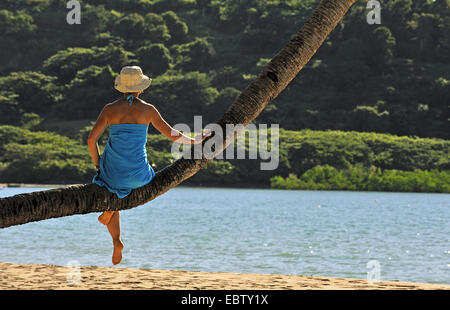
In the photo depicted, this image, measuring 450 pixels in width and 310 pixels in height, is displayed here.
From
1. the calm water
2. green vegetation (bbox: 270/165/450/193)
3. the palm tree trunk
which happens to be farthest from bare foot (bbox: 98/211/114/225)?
green vegetation (bbox: 270/165/450/193)

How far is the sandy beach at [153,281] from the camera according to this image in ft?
36.5

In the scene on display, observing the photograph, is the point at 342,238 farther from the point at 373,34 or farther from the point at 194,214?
the point at 373,34

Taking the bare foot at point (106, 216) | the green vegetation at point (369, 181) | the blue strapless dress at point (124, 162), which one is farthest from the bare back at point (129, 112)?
the green vegetation at point (369, 181)

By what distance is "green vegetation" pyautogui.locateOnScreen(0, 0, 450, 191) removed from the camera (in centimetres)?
7731

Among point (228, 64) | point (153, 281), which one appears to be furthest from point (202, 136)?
point (228, 64)

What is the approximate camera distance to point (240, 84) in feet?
312

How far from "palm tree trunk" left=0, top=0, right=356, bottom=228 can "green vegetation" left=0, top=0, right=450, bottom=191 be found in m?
68.1

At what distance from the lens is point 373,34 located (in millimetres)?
98375

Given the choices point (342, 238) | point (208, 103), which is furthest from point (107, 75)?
point (342, 238)

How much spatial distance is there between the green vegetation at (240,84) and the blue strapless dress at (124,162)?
6812cm

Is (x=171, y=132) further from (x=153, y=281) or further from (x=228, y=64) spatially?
(x=228, y=64)

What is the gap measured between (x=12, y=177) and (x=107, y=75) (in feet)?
82.4

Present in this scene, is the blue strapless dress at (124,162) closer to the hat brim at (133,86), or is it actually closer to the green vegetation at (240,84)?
the hat brim at (133,86)

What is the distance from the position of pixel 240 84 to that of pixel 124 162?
89.5 meters
